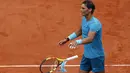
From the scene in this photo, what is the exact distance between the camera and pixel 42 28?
991cm

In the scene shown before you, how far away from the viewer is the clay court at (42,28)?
389 inches

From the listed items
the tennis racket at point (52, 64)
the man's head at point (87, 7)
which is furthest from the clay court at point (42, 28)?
the man's head at point (87, 7)

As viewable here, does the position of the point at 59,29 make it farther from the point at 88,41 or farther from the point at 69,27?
the point at 88,41

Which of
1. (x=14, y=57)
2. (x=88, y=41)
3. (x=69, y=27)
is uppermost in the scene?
(x=88, y=41)

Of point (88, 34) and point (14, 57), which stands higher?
point (88, 34)

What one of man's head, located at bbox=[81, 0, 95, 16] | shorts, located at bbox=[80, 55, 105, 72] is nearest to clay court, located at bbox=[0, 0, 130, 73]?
shorts, located at bbox=[80, 55, 105, 72]

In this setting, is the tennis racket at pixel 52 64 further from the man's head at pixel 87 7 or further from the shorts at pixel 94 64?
the man's head at pixel 87 7

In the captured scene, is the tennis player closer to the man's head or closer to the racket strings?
the man's head

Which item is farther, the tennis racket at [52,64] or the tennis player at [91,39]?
the tennis racket at [52,64]

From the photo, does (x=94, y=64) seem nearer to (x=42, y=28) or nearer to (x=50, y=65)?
(x=50, y=65)

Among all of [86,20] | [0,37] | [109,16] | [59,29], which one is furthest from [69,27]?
[86,20]

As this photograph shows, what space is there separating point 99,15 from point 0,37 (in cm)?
221

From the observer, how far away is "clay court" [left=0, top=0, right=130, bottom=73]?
9883 millimetres

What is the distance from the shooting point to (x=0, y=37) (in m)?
9.91
